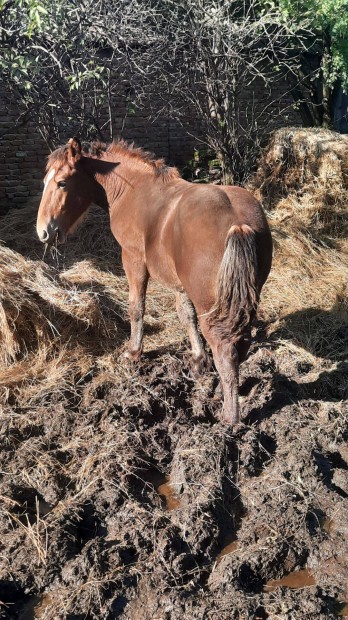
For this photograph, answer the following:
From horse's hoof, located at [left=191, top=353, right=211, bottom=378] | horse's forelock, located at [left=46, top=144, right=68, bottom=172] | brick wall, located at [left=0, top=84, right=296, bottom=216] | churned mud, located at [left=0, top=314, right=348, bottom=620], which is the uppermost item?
horse's forelock, located at [left=46, top=144, right=68, bottom=172]

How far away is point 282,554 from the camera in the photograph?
3064 millimetres

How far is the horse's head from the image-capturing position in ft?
16.6

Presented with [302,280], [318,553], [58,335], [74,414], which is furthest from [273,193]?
[318,553]

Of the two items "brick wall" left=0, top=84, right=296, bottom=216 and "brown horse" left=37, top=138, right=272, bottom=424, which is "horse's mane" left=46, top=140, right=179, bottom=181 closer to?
"brown horse" left=37, top=138, right=272, bottom=424

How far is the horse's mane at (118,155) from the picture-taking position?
16.2ft

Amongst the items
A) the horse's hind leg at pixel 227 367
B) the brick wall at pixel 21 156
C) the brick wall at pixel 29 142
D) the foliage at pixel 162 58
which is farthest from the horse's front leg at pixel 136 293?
the brick wall at pixel 21 156

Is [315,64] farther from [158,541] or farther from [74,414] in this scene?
[158,541]

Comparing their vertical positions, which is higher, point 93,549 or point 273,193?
point 273,193

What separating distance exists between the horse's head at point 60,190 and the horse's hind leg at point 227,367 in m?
1.88

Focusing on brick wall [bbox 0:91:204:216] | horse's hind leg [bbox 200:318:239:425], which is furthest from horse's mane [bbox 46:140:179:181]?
brick wall [bbox 0:91:204:216]

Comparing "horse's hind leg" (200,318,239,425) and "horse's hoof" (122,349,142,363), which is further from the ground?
"horse's hind leg" (200,318,239,425)

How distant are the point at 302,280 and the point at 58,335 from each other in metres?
3.04

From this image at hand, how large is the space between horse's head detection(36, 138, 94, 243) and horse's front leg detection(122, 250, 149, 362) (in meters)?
0.65

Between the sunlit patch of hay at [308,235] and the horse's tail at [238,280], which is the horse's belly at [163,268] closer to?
the horse's tail at [238,280]
